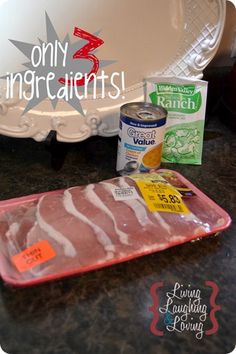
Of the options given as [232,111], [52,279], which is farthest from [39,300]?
[232,111]

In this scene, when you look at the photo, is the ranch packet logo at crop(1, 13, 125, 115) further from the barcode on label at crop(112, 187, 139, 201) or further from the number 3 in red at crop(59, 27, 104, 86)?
the barcode on label at crop(112, 187, 139, 201)

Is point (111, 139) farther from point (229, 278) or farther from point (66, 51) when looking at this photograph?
point (229, 278)

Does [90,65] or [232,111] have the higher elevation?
[90,65]

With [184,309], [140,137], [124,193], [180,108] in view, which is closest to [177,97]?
[180,108]

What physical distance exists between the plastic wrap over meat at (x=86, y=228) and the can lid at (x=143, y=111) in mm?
115

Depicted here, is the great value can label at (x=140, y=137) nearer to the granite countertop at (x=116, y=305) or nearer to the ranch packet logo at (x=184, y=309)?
the granite countertop at (x=116, y=305)

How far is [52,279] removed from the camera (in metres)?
0.49

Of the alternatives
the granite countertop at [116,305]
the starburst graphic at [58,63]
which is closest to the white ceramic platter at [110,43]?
the starburst graphic at [58,63]

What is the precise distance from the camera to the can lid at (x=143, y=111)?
26.7 inches

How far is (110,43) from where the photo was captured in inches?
29.3

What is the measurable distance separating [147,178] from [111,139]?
0.68ft

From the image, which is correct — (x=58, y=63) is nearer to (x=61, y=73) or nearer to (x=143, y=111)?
→ (x=61, y=73)

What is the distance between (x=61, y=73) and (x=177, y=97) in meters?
0.22

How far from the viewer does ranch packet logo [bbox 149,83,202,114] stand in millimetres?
759
